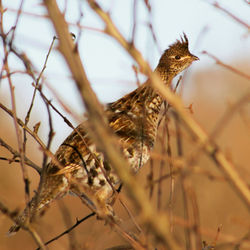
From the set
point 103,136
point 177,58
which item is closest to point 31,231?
point 103,136

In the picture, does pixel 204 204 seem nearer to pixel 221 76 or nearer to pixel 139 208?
pixel 221 76

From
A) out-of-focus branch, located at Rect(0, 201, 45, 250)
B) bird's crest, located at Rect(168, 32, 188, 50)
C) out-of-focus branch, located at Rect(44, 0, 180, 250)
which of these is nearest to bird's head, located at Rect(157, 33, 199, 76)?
bird's crest, located at Rect(168, 32, 188, 50)

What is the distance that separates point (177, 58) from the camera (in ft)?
18.5

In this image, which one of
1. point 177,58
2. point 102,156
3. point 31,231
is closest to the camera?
point 31,231

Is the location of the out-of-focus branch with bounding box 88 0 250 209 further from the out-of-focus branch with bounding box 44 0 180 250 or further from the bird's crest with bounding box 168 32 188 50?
the bird's crest with bounding box 168 32 188 50

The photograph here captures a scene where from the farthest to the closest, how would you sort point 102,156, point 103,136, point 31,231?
point 102,156 → point 31,231 → point 103,136

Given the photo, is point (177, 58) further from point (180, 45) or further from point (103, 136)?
point (103, 136)

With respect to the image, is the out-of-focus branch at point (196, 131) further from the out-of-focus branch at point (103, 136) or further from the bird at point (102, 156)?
the bird at point (102, 156)

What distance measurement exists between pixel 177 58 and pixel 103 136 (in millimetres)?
4216

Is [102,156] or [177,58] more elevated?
[177,58]

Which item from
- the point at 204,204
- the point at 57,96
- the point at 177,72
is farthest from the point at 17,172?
the point at 57,96

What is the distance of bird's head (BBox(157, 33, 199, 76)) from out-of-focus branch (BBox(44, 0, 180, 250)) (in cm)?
397

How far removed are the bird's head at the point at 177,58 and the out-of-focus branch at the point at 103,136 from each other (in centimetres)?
397

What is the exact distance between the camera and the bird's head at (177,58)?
219 inches
